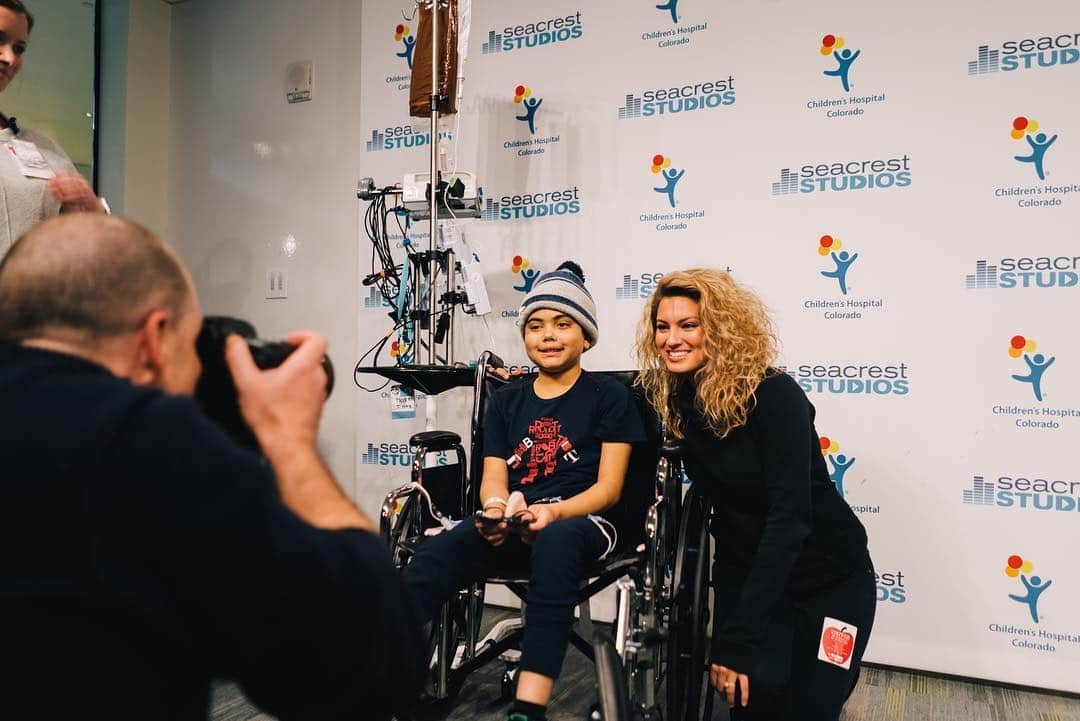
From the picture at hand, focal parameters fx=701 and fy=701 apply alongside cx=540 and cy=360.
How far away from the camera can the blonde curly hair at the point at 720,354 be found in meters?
1.75

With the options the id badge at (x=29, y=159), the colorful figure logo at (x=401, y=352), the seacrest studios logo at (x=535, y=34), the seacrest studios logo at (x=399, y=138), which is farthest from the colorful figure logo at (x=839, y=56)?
the id badge at (x=29, y=159)

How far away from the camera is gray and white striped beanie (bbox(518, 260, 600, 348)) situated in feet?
7.19

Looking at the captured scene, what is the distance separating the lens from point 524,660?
160 centimetres

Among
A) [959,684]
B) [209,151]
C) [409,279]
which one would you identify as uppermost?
[209,151]

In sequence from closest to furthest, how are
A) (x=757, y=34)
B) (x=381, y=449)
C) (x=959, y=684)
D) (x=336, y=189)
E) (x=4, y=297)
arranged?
(x=4, y=297)
(x=959, y=684)
(x=757, y=34)
(x=381, y=449)
(x=336, y=189)

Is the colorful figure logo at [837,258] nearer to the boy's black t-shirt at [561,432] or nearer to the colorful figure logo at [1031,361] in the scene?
the colorful figure logo at [1031,361]

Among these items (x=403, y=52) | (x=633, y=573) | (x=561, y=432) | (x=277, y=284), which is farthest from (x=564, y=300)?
(x=277, y=284)

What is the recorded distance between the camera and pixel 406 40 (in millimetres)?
3447

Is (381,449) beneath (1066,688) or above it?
above

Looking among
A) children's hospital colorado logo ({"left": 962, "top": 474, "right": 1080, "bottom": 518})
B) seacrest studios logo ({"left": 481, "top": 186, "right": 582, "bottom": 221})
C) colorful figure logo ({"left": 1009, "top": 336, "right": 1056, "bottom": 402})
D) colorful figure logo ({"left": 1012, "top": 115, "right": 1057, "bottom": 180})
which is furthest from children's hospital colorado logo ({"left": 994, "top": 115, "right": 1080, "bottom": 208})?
seacrest studios logo ({"left": 481, "top": 186, "right": 582, "bottom": 221})

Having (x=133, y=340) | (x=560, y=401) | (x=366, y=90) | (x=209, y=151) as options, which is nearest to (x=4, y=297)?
(x=133, y=340)

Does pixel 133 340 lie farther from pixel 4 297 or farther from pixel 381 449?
pixel 381 449

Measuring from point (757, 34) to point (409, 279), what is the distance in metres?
1.74

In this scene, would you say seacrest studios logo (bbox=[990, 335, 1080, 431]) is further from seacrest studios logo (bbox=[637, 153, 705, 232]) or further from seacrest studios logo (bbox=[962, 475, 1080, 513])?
seacrest studios logo (bbox=[637, 153, 705, 232])
